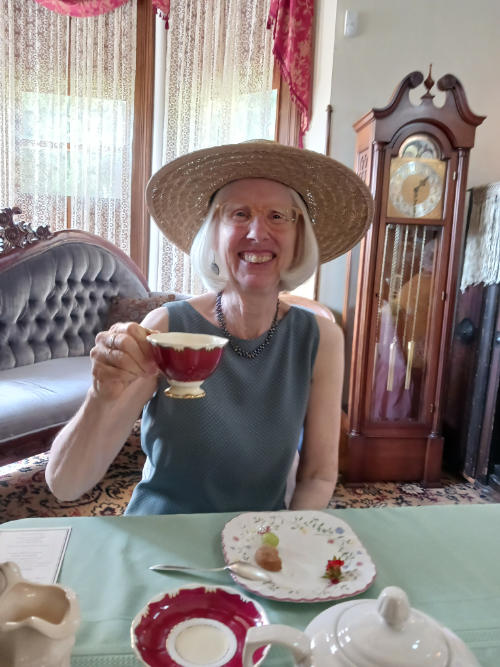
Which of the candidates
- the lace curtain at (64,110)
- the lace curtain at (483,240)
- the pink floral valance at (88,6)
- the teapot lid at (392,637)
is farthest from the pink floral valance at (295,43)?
the teapot lid at (392,637)

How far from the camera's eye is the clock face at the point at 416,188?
249cm

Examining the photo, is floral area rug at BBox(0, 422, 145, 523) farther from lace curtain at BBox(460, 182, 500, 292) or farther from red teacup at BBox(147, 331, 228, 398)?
lace curtain at BBox(460, 182, 500, 292)

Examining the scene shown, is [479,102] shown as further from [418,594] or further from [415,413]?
[418,594]

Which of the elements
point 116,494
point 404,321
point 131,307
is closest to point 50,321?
point 131,307

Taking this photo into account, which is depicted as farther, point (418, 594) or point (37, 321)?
point (37, 321)

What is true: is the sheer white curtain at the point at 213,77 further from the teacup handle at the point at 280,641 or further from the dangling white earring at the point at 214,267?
the teacup handle at the point at 280,641

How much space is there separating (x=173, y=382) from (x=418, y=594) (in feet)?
1.44


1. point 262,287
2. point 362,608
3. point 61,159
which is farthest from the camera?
Answer: point 61,159

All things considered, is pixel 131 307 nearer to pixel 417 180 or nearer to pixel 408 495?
pixel 417 180

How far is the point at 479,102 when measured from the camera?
9.75 feet

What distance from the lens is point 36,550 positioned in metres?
0.72

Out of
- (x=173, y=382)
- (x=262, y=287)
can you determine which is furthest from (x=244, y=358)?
(x=173, y=382)

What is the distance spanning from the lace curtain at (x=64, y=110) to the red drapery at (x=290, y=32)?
0.13 m

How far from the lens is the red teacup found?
26.9 inches
